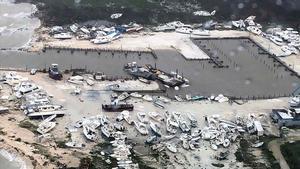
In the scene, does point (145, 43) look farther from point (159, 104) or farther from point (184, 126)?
point (184, 126)

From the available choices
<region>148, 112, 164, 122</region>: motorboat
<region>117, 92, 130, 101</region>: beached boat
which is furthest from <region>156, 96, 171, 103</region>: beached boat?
<region>148, 112, 164, 122</region>: motorboat

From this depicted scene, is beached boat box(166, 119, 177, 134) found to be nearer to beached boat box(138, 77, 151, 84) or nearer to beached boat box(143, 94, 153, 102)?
beached boat box(143, 94, 153, 102)

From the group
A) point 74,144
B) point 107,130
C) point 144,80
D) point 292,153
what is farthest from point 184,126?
point 144,80

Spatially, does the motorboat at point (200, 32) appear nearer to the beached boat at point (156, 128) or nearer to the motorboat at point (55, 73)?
the motorboat at point (55, 73)

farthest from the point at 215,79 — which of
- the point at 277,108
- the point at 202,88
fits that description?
the point at 277,108

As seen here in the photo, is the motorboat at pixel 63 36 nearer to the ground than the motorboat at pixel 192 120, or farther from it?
farther from it

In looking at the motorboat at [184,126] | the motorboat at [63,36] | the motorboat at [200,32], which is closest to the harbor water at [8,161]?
the motorboat at [184,126]
